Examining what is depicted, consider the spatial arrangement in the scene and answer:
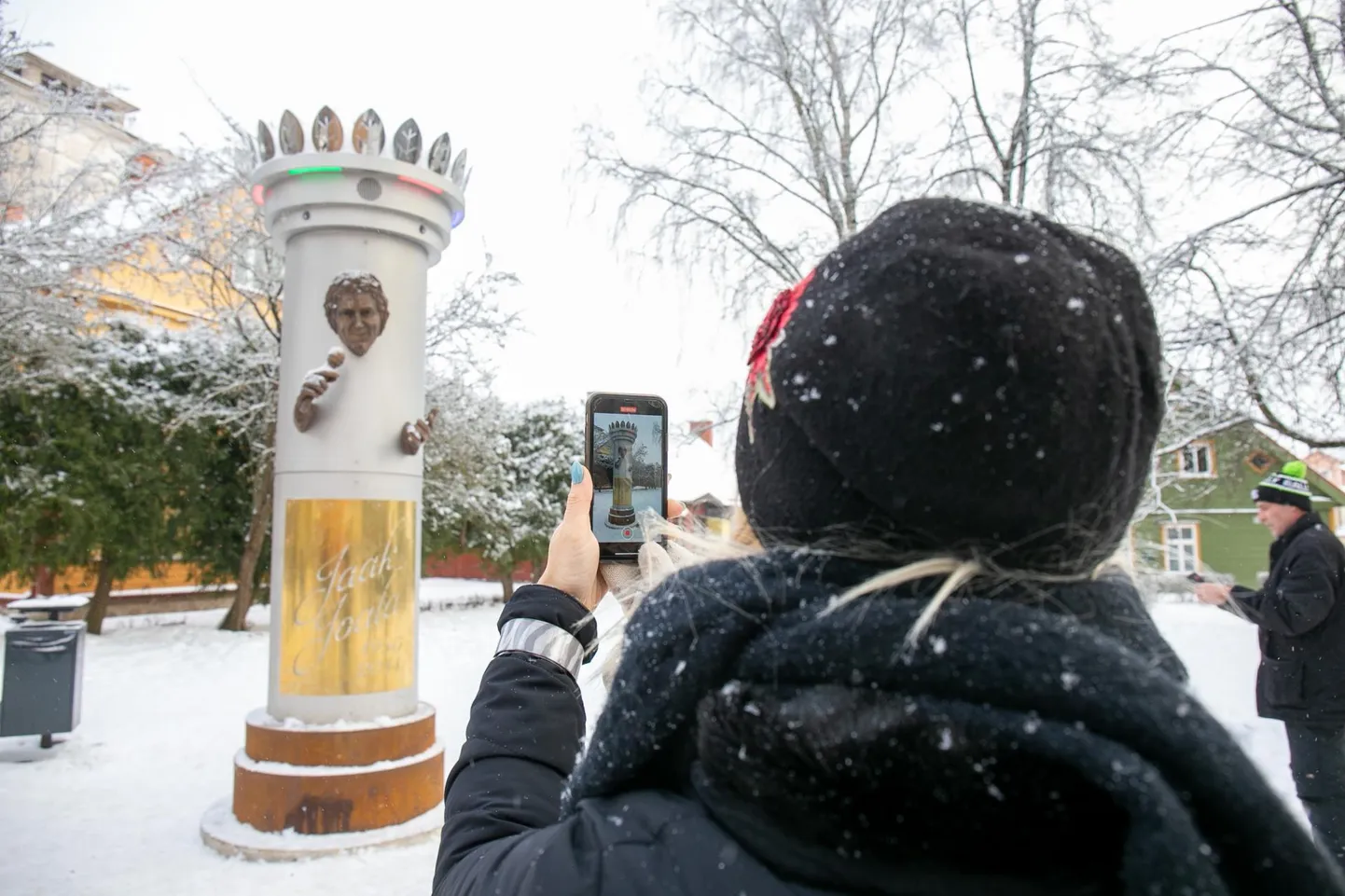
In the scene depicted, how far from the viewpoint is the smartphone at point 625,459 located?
69.0 inches

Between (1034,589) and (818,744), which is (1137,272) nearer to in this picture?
(1034,589)

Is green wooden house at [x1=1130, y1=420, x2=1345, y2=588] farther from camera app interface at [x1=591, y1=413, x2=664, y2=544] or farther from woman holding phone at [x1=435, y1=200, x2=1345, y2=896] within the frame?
camera app interface at [x1=591, y1=413, x2=664, y2=544]

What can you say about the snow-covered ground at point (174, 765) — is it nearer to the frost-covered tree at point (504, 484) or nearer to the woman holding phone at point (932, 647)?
the woman holding phone at point (932, 647)

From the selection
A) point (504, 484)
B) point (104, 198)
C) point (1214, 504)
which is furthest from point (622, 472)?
point (1214, 504)

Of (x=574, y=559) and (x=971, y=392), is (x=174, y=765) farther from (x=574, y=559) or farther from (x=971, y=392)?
(x=971, y=392)

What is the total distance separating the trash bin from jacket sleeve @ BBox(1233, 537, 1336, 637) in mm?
7788

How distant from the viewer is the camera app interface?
1748mm

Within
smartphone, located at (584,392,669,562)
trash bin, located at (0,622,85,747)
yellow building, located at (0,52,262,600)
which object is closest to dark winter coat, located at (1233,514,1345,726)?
smartphone, located at (584,392,669,562)

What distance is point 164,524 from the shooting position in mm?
12328

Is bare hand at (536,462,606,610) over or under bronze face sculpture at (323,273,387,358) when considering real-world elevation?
under

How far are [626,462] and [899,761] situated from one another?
1.27 metres

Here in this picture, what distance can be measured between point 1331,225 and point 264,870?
9564 mm

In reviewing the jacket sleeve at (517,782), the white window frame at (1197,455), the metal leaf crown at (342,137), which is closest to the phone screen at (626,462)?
the jacket sleeve at (517,782)

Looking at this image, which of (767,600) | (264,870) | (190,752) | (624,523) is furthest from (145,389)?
(767,600)
